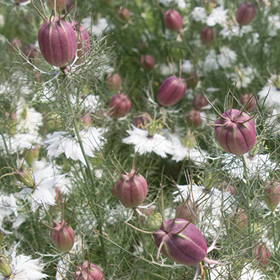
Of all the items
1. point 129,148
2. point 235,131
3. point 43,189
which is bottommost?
point 129,148

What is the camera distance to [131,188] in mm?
836

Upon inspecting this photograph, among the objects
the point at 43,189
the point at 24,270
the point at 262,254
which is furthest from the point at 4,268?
the point at 262,254

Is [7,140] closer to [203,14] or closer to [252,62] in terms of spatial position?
[203,14]

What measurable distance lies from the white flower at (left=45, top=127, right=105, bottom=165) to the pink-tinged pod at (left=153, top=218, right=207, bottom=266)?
0.44 metres

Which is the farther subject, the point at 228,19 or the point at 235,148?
the point at 228,19

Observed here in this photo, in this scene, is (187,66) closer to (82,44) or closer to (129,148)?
(129,148)

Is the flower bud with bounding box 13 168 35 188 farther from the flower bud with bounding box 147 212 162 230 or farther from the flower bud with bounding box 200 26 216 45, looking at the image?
the flower bud with bounding box 200 26 216 45

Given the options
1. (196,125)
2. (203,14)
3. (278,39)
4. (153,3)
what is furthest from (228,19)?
(196,125)

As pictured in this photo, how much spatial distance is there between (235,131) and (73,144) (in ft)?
1.53

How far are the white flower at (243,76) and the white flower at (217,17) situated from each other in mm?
201

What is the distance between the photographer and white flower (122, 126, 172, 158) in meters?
1.24

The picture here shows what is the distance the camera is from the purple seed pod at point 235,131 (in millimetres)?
715

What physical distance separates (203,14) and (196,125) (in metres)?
0.55

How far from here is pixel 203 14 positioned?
5.61 feet
